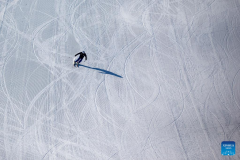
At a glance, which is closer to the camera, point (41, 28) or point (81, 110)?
point (81, 110)

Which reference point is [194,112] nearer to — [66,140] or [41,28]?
[66,140]

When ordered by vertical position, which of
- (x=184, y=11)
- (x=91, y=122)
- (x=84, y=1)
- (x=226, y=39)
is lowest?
(x=91, y=122)

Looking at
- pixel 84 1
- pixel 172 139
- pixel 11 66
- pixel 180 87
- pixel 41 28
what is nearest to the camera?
pixel 172 139

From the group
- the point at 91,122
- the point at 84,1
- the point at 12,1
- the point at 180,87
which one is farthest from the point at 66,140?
the point at 12,1

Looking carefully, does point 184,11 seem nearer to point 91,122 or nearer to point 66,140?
point 91,122

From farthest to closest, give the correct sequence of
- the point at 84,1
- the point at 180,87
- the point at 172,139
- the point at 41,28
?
the point at 84,1
the point at 41,28
the point at 180,87
the point at 172,139

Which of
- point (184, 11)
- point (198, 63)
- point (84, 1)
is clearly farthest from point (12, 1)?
point (198, 63)

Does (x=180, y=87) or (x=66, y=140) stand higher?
(x=180, y=87)
